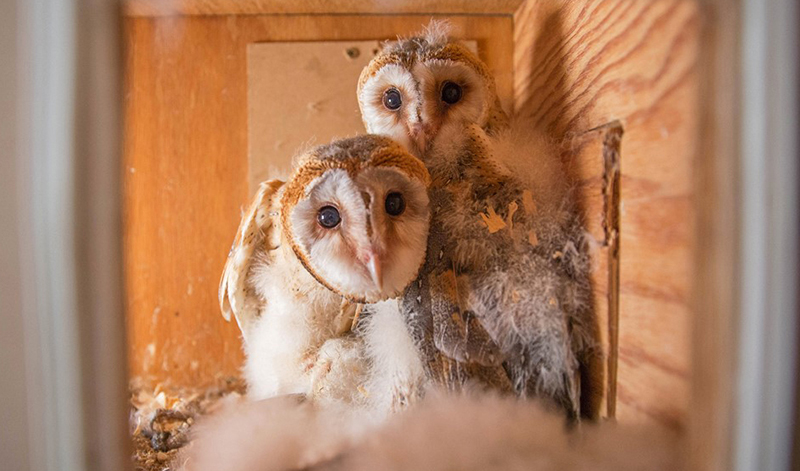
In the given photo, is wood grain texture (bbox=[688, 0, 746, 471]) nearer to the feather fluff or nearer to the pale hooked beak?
the feather fluff

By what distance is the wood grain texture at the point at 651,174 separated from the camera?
1.98 ft

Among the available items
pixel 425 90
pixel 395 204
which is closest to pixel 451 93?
pixel 425 90

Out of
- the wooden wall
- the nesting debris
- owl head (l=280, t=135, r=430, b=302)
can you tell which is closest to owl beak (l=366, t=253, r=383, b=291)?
owl head (l=280, t=135, r=430, b=302)

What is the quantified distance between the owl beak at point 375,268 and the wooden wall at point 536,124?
32cm

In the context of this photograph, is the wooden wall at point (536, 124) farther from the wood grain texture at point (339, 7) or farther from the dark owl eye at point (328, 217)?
the dark owl eye at point (328, 217)

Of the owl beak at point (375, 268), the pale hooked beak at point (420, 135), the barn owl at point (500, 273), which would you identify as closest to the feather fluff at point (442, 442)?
the barn owl at point (500, 273)

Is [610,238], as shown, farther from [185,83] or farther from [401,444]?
[185,83]

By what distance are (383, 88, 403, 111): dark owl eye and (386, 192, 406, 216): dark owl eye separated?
13.0 inches

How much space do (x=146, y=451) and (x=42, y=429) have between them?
380 mm

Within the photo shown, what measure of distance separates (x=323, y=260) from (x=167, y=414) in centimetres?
50

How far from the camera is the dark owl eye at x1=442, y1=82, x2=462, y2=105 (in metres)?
1.09

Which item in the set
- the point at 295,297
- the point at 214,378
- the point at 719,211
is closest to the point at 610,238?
the point at 719,211

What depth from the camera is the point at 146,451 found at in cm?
91

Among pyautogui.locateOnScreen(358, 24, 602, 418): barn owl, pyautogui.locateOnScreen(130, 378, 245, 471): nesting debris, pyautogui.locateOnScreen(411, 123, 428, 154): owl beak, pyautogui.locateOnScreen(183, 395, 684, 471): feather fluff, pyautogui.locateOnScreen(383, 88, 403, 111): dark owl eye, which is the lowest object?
pyautogui.locateOnScreen(130, 378, 245, 471): nesting debris
